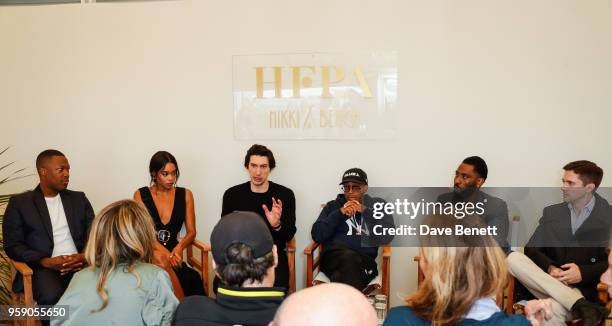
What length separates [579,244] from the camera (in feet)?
10.5

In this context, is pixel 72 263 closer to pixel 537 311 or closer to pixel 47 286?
pixel 47 286

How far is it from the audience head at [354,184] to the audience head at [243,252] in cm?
208

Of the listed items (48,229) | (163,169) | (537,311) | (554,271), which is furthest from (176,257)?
(554,271)

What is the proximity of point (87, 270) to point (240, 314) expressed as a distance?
0.82m

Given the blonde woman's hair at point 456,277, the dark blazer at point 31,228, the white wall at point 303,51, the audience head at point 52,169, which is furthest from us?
the white wall at point 303,51

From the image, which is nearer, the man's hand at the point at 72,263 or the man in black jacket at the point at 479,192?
the man's hand at the point at 72,263

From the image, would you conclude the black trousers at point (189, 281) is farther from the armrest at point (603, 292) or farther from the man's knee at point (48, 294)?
the armrest at point (603, 292)

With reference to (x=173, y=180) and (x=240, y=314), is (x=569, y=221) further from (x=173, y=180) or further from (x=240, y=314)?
(x=173, y=180)

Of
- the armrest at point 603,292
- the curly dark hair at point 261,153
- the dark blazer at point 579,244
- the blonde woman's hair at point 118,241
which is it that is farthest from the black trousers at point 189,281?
the armrest at point 603,292

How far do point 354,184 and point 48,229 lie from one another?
228 cm

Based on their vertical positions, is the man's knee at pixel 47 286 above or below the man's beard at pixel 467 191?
below

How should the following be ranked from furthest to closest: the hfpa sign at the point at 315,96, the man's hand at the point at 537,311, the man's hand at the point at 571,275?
the hfpa sign at the point at 315,96
the man's hand at the point at 571,275
the man's hand at the point at 537,311

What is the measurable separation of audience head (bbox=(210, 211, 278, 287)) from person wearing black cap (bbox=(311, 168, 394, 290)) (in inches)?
73.3

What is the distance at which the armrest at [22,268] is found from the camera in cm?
308
